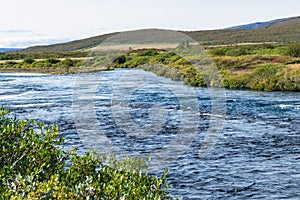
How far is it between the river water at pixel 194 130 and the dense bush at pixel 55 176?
16.2ft

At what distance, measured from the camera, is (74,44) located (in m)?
135

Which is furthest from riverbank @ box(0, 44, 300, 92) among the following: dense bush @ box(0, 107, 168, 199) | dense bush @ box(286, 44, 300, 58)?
dense bush @ box(0, 107, 168, 199)

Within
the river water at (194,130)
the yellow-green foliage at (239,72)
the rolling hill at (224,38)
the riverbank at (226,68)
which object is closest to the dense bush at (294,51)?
the riverbank at (226,68)

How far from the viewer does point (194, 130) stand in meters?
19.8

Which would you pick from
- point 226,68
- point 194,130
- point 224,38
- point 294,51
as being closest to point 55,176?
point 194,130

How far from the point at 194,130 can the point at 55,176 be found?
1457 centimetres

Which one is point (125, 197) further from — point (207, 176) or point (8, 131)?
point (207, 176)

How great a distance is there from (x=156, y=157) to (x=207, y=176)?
252cm

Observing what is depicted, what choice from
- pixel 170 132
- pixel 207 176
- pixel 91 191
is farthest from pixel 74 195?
pixel 170 132

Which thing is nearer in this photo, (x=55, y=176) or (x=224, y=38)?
(x=55, y=176)

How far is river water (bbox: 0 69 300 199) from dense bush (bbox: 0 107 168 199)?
194 inches

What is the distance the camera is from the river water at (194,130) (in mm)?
13172

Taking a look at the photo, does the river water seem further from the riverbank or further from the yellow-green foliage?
the riverbank

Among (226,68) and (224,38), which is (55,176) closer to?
(226,68)
